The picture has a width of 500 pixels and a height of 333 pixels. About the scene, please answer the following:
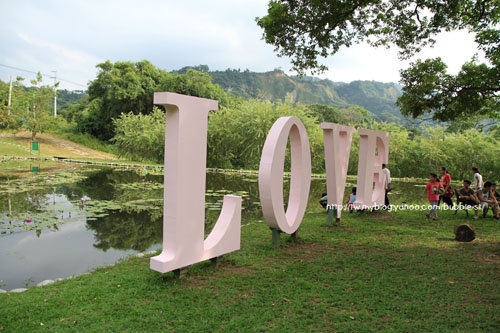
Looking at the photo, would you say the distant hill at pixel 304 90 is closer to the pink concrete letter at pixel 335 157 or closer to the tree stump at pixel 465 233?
the pink concrete letter at pixel 335 157

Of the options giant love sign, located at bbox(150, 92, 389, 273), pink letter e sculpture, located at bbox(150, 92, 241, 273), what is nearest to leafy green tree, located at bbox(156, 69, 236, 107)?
giant love sign, located at bbox(150, 92, 389, 273)

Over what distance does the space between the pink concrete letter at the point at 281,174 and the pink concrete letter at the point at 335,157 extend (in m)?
1.01

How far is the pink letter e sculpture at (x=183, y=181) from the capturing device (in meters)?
3.89

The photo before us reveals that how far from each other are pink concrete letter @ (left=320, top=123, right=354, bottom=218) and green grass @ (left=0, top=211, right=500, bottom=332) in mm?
1534

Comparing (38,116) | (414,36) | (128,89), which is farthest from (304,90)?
(414,36)

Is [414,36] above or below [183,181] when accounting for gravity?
above

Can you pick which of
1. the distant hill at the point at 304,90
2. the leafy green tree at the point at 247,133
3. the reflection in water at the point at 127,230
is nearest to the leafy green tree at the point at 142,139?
the leafy green tree at the point at 247,133

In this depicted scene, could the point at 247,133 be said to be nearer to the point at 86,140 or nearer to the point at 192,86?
the point at 192,86

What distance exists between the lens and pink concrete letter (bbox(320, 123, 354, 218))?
6.91 metres

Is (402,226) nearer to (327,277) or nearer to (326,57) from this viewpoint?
(327,277)

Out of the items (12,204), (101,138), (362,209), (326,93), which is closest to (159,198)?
(12,204)

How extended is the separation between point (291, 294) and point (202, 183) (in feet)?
5.43

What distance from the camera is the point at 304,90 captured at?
96.8 m

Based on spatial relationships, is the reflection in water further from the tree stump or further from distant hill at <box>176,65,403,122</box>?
distant hill at <box>176,65,403,122</box>
